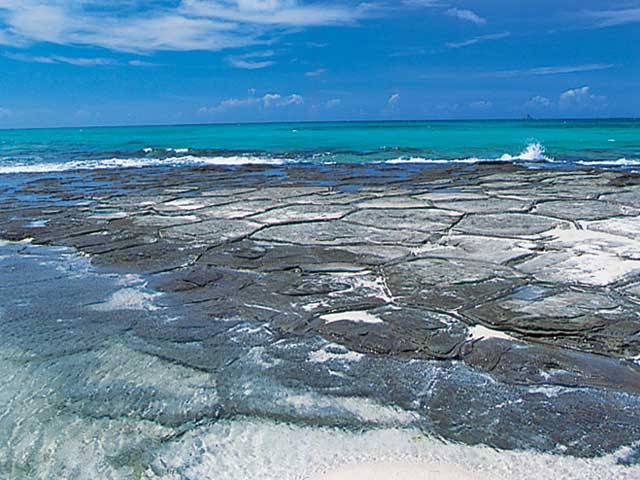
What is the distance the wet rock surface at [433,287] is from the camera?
2387 millimetres

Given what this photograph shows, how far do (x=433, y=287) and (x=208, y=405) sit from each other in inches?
75.5

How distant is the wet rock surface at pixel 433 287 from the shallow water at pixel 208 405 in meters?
0.04

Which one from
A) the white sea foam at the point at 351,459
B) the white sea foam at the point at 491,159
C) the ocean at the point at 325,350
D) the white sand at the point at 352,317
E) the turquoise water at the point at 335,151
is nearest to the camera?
the white sea foam at the point at 351,459

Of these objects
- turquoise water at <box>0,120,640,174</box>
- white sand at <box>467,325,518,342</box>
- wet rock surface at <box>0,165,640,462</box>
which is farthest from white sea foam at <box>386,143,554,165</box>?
white sand at <box>467,325,518,342</box>

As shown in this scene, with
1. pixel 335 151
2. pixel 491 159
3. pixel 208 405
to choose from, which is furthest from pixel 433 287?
pixel 335 151

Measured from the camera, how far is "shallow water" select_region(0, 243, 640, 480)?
78.2 inches

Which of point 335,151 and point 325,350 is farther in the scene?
point 335,151

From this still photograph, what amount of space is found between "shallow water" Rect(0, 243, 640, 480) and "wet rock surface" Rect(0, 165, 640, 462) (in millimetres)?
41

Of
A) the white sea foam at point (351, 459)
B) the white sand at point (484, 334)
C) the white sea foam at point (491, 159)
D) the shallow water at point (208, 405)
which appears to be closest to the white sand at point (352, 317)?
the shallow water at point (208, 405)

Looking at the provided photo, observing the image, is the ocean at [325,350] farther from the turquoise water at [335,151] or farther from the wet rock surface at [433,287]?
the turquoise water at [335,151]

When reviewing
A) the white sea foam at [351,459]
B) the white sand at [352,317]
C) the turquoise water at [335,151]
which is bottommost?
the white sea foam at [351,459]

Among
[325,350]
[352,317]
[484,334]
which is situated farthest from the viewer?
[352,317]

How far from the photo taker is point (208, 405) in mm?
2387

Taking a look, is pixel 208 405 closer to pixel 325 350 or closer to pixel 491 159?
pixel 325 350
